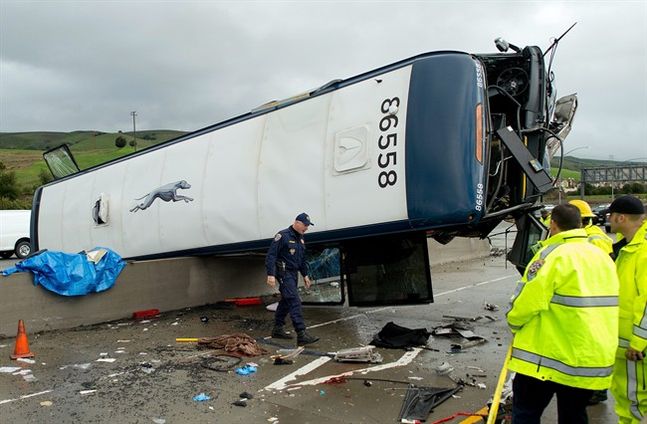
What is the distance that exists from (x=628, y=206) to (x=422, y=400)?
2.20 meters

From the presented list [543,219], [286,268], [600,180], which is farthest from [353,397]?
[600,180]

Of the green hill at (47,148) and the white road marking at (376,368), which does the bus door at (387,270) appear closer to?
the white road marking at (376,368)

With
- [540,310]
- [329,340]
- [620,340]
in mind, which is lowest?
[329,340]

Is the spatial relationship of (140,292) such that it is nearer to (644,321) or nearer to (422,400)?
(422,400)

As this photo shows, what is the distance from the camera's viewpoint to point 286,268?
7.05m

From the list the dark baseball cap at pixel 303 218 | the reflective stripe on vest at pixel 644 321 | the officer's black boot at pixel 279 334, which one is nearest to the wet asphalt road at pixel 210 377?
the officer's black boot at pixel 279 334

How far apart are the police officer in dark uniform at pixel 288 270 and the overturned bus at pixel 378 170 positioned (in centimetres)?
32

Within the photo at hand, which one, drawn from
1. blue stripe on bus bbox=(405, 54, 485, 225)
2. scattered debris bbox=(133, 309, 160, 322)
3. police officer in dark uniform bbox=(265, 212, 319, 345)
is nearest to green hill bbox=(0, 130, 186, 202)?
scattered debris bbox=(133, 309, 160, 322)

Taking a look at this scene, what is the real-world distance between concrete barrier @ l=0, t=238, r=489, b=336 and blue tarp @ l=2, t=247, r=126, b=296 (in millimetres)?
110

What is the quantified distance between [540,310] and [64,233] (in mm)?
10712

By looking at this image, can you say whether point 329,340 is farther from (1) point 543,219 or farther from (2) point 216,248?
(1) point 543,219

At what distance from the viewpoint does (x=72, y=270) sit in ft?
25.3

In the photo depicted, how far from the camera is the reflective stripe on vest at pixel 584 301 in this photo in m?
3.01

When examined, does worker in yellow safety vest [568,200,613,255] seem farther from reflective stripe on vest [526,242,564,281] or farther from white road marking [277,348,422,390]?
white road marking [277,348,422,390]
